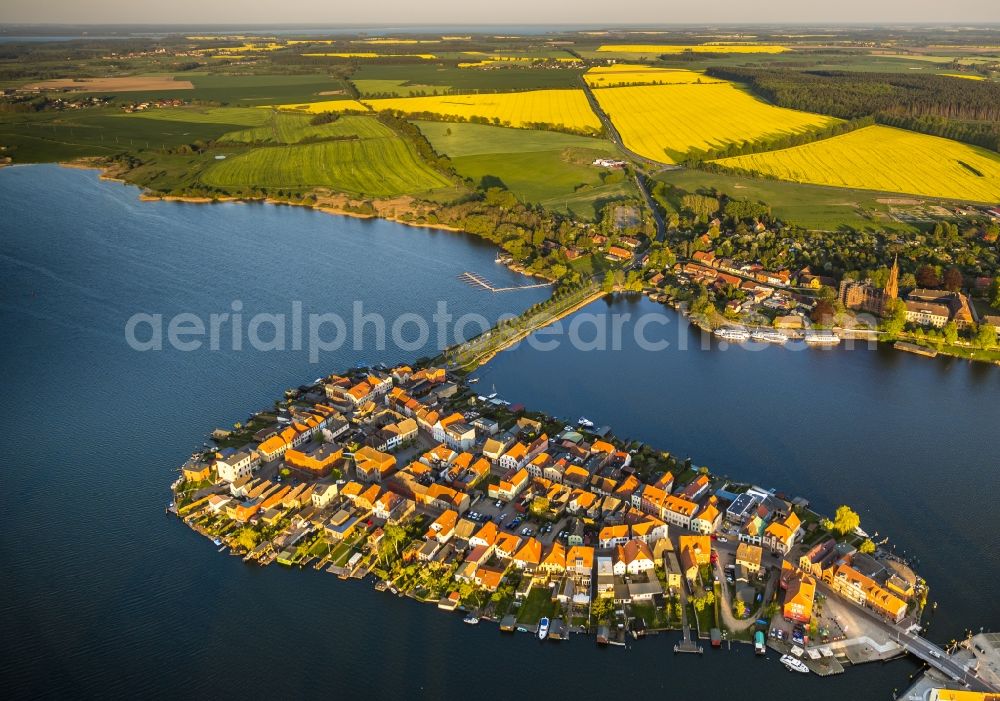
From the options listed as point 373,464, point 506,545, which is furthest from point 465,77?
point 506,545

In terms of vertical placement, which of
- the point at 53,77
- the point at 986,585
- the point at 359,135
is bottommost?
the point at 986,585

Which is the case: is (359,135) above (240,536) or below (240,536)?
above

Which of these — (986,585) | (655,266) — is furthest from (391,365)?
(986,585)

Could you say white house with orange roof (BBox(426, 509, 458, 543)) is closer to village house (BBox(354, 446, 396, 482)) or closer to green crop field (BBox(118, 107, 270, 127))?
village house (BBox(354, 446, 396, 482))

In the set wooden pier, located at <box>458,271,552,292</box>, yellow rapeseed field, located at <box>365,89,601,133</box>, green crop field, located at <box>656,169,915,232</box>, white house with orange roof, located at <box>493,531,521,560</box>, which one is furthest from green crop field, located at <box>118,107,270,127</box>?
white house with orange roof, located at <box>493,531,521,560</box>

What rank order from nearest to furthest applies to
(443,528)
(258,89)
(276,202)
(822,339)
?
(443,528) → (822,339) → (276,202) → (258,89)

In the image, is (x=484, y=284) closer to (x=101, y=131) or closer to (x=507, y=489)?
(x=507, y=489)

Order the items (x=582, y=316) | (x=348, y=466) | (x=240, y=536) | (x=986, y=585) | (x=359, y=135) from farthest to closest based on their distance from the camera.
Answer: (x=359, y=135), (x=582, y=316), (x=348, y=466), (x=240, y=536), (x=986, y=585)

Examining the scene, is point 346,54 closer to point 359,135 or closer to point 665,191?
point 359,135

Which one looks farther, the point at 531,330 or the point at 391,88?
the point at 391,88
